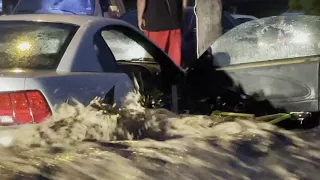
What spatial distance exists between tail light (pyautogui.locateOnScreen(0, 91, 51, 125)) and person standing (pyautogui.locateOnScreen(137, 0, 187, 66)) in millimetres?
5884

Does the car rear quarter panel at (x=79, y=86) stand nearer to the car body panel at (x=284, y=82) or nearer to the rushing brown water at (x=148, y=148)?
the rushing brown water at (x=148, y=148)

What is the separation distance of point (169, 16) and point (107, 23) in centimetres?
486

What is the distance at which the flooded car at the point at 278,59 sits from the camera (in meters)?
7.18

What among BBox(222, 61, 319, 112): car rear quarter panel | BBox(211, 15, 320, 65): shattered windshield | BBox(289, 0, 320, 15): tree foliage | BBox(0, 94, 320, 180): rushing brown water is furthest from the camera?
BBox(289, 0, 320, 15): tree foliage

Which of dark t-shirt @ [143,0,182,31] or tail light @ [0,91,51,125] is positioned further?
dark t-shirt @ [143,0,182,31]

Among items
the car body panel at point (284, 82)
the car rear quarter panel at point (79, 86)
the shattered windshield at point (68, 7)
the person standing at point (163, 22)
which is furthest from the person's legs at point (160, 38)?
the car rear quarter panel at point (79, 86)

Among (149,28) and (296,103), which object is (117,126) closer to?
(296,103)

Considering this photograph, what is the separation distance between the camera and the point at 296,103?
23.8 ft

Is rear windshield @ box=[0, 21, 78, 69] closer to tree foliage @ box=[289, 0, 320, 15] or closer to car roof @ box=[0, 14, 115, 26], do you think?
car roof @ box=[0, 14, 115, 26]

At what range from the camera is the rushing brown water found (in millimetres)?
3492

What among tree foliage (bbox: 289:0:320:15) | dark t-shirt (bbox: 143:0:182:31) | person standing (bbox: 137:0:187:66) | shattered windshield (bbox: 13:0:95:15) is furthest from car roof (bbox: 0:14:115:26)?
tree foliage (bbox: 289:0:320:15)

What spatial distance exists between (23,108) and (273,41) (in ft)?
10.4

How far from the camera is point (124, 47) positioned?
6.95m

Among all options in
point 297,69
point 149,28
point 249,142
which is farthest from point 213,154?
point 149,28
